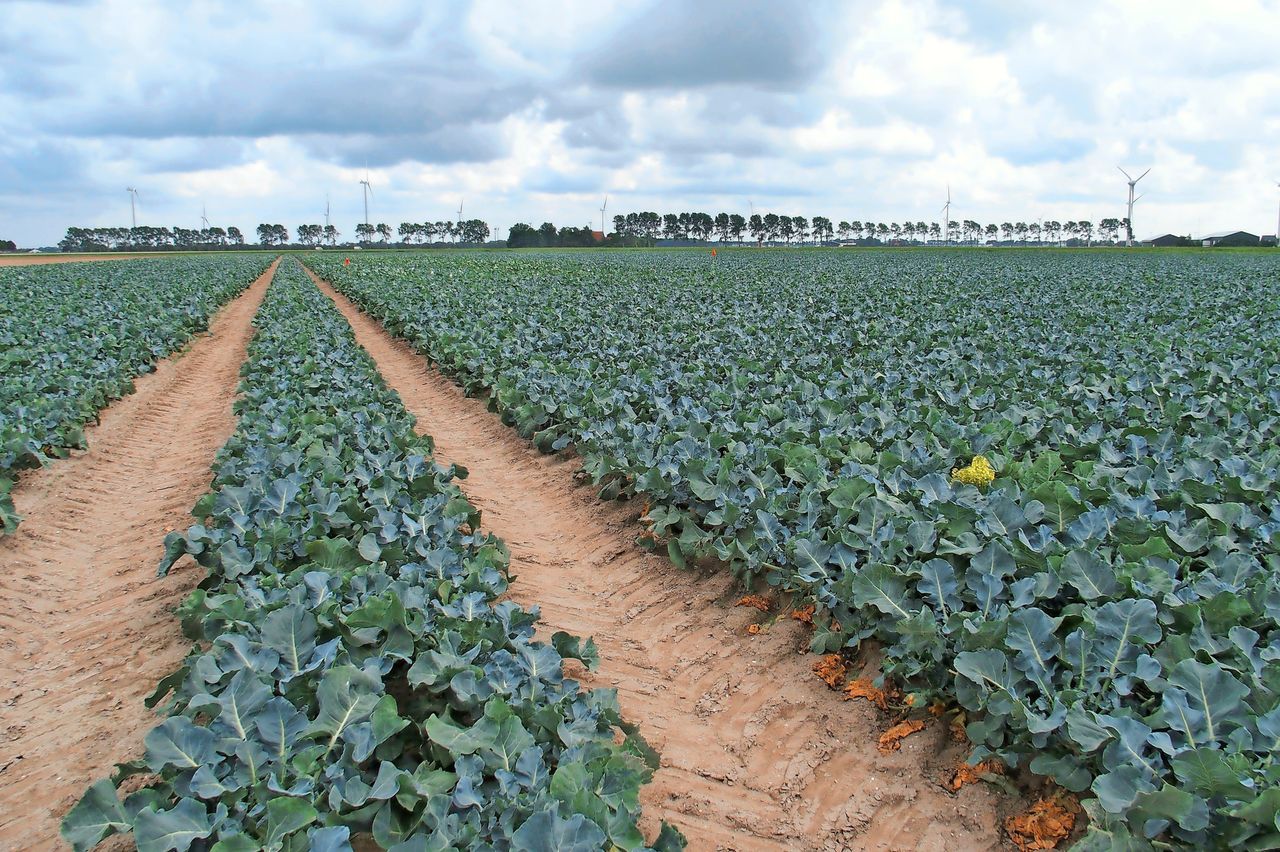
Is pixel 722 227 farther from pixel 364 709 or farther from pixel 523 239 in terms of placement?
pixel 364 709

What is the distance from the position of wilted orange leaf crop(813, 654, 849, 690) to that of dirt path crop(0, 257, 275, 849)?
12.2 feet

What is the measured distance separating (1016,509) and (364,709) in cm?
381

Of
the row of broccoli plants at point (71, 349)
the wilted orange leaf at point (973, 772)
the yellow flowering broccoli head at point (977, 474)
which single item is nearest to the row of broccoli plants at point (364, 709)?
the wilted orange leaf at point (973, 772)

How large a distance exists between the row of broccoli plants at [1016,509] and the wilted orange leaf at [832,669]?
11 centimetres

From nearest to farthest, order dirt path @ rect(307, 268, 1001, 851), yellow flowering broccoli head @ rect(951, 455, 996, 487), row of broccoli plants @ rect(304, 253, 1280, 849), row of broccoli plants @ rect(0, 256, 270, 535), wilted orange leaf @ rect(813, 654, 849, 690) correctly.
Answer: row of broccoli plants @ rect(304, 253, 1280, 849)
dirt path @ rect(307, 268, 1001, 851)
wilted orange leaf @ rect(813, 654, 849, 690)
yellow flowering broccoli head @ rect(951, 455, 996, 487)
row of broccoli plants @ rect(0, 256, 270, 535)

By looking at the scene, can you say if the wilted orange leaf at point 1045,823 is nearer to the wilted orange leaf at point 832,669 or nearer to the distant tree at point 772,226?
the wilted orange leaf at point 832,669

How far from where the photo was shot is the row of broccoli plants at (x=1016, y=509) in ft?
10.6

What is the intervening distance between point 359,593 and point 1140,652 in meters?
3.80

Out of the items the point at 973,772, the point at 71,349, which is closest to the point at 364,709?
the point at 973,772

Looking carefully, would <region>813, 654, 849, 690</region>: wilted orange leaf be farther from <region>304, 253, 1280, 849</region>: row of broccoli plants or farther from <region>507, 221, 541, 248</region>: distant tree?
<region>507, 221, 541, 248</region>: distant tree

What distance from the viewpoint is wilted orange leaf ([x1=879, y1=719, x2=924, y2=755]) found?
159 inches

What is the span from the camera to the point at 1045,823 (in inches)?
132

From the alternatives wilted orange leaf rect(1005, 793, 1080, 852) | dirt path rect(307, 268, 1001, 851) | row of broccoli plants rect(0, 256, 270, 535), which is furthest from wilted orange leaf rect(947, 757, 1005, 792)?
row of broccoli plants rect(0, 256, 270, 535)

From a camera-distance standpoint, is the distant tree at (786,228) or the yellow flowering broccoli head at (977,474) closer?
the yellow flowering broccoli head at (977,474)
